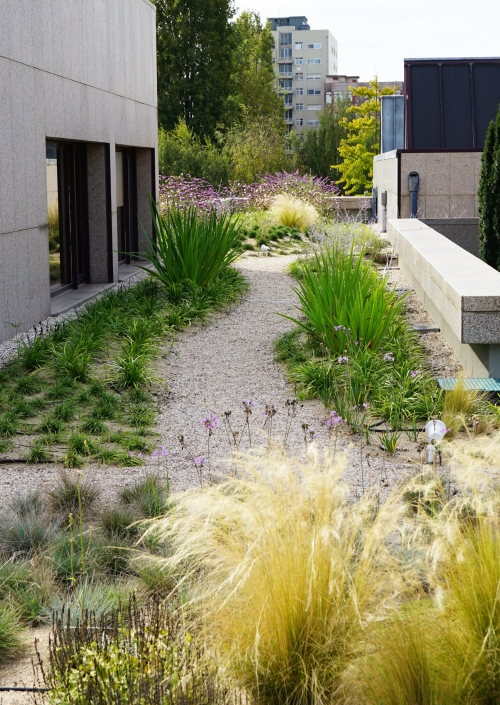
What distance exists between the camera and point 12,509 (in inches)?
171

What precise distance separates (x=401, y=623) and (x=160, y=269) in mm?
8280

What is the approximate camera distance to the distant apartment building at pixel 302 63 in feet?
336

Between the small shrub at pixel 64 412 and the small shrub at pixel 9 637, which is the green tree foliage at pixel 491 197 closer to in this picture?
the small shrub at pixel 64 412

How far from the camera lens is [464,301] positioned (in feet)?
19.8

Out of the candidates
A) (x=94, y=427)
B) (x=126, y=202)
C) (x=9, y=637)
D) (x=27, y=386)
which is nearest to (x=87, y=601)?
(x=9, y=637)

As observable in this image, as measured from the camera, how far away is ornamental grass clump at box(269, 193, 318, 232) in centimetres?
1869

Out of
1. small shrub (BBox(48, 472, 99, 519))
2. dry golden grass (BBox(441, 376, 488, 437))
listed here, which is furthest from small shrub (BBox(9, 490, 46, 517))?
dry golden grass (BBox(441, 376, 488, 437))

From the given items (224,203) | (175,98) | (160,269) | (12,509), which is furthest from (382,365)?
(175,98)

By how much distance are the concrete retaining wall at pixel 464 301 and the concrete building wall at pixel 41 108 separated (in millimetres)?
3993

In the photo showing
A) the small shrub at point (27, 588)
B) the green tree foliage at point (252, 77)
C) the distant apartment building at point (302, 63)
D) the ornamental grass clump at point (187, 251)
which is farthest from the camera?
the distant apartment building at point (302, 63)

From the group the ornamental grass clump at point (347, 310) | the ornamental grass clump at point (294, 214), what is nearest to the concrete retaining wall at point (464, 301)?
the ornamental grass clump at point (347, 310)

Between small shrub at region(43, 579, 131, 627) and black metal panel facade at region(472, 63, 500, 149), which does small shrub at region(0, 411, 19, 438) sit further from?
black metal panel facade at region(472, 63, 500, 149)

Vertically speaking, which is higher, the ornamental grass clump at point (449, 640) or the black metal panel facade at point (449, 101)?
the black metal panel facade at point (449, 101)

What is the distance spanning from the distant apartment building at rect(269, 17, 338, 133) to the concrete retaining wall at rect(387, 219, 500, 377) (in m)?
96.3
